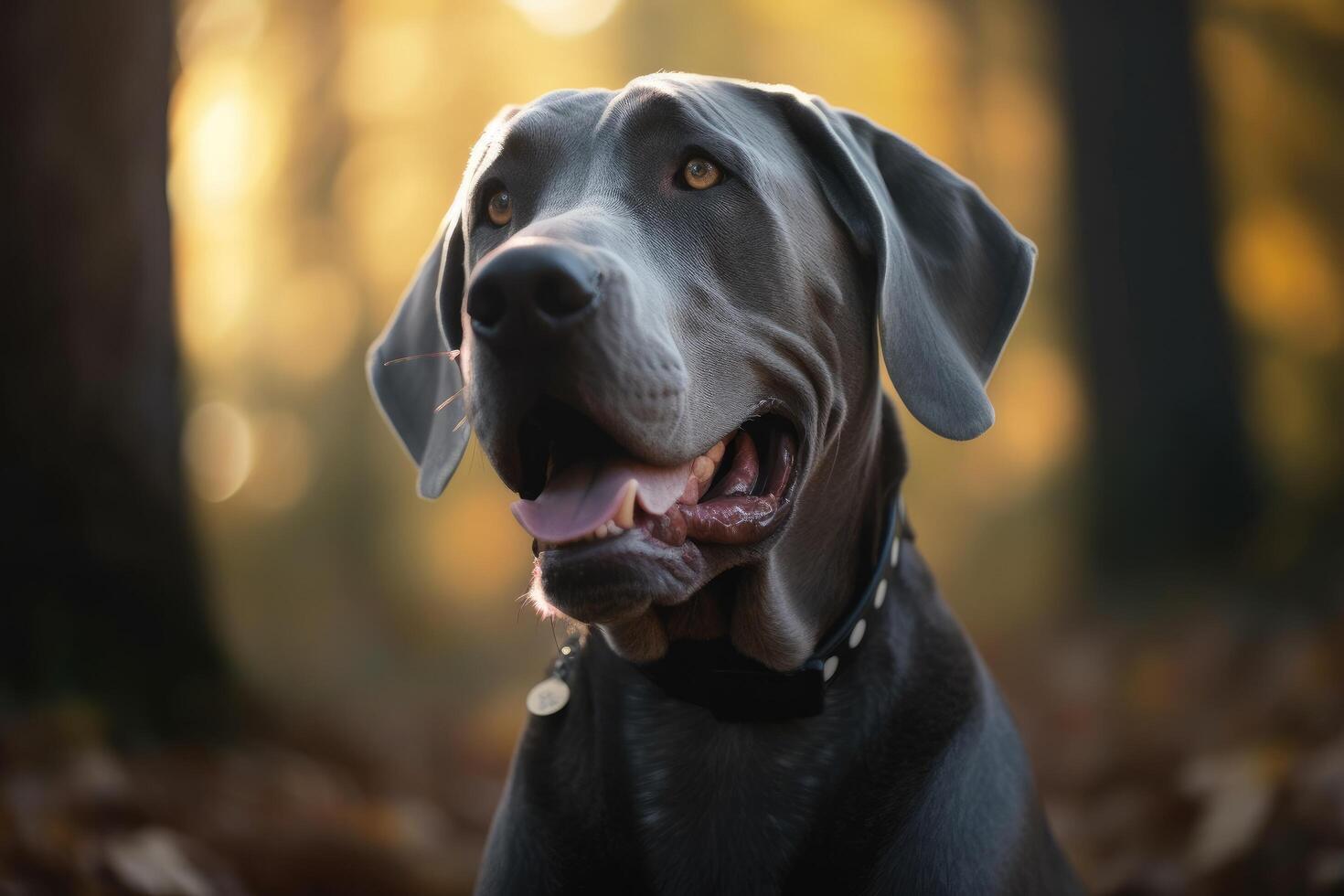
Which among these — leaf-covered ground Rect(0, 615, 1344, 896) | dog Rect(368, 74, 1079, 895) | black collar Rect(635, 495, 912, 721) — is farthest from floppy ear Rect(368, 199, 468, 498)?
leaf-covered ground Rect(0, 615, 1344, 896)

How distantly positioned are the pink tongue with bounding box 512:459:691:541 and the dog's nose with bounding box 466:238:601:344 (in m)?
0.32

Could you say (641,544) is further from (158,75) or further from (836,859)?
(158,75)

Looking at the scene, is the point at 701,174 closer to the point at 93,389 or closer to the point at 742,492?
the point at 742,492

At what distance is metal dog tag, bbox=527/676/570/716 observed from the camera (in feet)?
9.19

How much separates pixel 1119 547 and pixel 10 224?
642 cm

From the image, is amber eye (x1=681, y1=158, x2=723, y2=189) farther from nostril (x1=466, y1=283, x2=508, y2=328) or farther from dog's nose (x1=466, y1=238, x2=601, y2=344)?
nostril (x1=466, y1=283, x2=508, y2=328)

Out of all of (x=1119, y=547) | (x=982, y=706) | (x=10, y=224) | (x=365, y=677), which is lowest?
(x=365, y=677)

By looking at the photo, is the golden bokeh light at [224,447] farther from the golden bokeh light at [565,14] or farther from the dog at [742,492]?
the dog at [742,492]

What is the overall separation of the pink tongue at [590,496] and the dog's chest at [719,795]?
60cm

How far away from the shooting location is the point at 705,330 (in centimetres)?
244

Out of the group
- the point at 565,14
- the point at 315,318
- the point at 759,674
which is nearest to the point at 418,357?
the point at 759,674

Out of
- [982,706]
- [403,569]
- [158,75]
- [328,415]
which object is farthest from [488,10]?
[982,706]

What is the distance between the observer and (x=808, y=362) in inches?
101

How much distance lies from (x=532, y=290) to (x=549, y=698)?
1.14 metres
